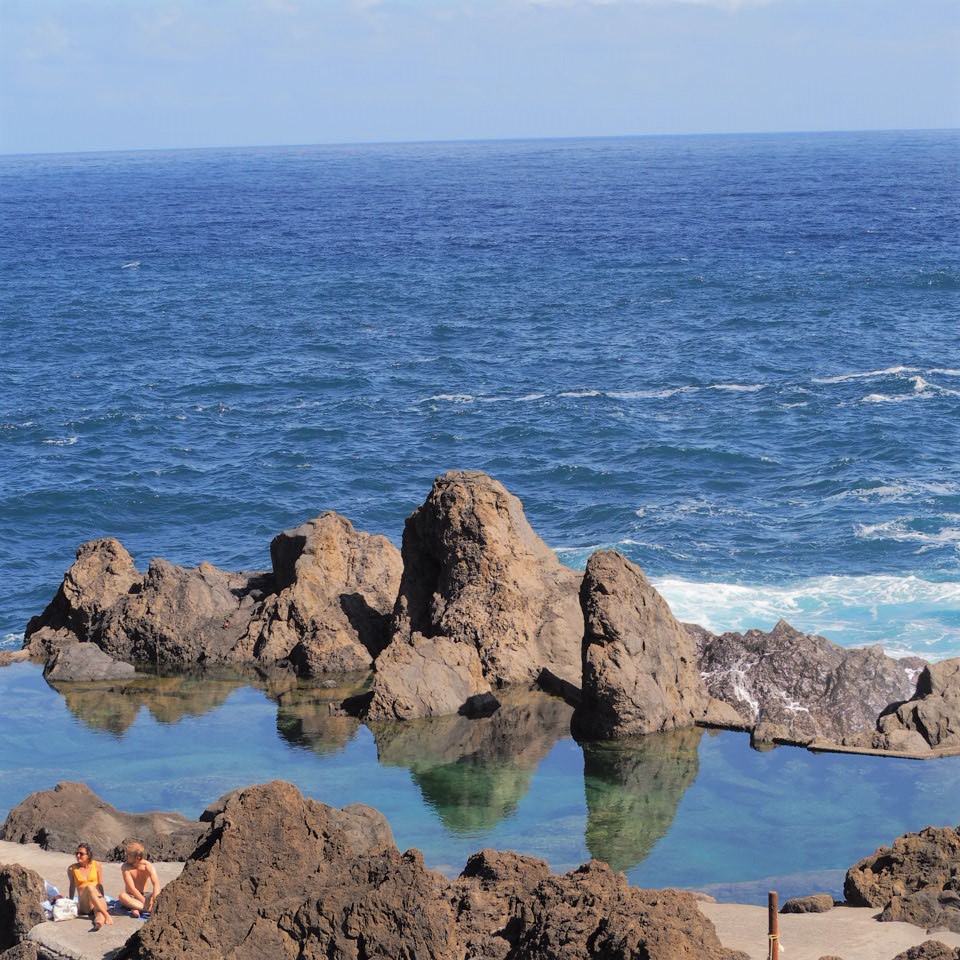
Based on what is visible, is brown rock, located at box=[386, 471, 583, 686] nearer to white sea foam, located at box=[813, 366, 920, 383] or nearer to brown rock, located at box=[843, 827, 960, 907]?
brown rock, located at box=[843, 827, 960, 907]

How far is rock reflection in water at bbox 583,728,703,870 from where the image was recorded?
27.5m

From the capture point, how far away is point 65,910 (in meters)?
20.2

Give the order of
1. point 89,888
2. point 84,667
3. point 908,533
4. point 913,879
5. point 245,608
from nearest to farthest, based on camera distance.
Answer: point 89,888 → point 913,879 → point 84,667 → point 245,608 → point 908,533

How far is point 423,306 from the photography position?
9462cm

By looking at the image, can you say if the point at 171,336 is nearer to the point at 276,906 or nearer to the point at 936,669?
the point at 936,669

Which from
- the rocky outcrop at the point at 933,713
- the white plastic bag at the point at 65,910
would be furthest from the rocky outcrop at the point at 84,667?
the rocky outcrop at the point at 933,713

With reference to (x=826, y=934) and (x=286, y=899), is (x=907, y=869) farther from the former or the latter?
(x=286, y=899)

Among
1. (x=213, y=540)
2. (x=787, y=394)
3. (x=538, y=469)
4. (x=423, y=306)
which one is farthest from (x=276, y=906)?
(x=423, y=306)

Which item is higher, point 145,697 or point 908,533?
point 908,533

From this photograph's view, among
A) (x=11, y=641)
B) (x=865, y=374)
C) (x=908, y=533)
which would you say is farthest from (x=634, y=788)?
(x=865, y=374)

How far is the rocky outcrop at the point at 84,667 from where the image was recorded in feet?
121

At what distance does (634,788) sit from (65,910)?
13444mm

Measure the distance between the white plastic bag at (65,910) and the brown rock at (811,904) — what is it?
1109 centimetres

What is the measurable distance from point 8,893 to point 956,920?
13853 mm
